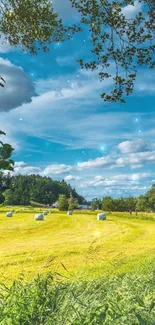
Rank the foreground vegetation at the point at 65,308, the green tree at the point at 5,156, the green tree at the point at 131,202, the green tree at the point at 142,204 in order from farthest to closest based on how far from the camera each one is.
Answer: the green tree at the point at 142,204
the green tree at the point at 131,202
the foreground vegetation at the point at 65,308
the green tree at the point at 5,156

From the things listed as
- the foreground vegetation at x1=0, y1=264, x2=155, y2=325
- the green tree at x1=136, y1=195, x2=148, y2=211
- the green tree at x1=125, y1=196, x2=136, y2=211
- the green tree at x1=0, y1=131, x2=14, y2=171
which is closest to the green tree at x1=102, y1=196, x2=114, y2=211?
the green tree at x1=125, y1=196, x2=136, y2=211

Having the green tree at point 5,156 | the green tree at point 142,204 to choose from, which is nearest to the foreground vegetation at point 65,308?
the green tree at point 5,156

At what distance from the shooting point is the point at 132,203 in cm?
12244

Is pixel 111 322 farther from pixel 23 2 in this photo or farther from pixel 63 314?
pixel 23 2

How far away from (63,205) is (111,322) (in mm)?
92007

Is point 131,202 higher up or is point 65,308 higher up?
point 131,202

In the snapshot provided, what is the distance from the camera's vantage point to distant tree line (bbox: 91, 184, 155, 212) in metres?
101

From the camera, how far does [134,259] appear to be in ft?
53.9

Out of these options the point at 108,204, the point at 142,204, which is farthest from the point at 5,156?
the point at 142,204

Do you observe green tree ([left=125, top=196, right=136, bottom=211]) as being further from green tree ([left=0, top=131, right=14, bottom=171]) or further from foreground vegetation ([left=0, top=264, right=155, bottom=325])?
green tree ([left=0, top=131, right=14, bottom=171])

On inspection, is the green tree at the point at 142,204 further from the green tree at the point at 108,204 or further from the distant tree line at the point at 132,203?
the green tree at the point at 108,204

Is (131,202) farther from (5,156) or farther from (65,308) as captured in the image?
(5,156)

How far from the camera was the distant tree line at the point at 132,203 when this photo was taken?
10125cm

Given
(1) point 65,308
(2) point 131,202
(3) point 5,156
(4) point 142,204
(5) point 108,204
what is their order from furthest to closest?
(4) point 142,204 < (2) point 131,202 < (5) point 108,204 < (1) point 65,308 < (3) point 5,156
